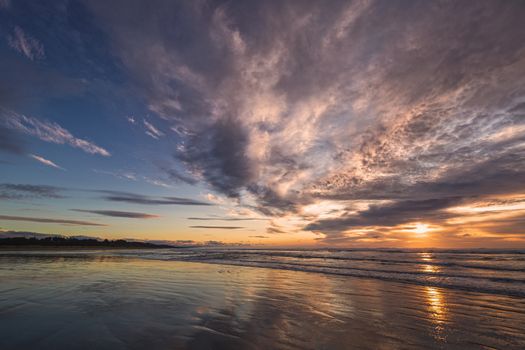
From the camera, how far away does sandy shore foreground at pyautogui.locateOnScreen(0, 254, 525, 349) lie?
5.52 m

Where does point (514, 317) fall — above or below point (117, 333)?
above

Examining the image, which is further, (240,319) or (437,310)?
(437,310)

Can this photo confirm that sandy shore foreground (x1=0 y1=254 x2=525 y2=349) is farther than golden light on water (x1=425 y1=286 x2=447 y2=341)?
No

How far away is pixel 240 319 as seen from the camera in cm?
739

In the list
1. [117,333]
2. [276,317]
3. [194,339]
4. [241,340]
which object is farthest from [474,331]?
[117,333]

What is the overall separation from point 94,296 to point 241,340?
22.1ft

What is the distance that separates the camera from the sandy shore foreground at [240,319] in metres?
5.52

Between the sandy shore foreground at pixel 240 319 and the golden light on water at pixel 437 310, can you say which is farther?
the golden light on water at pixel 437 310

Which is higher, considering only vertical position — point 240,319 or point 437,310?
point 437,310

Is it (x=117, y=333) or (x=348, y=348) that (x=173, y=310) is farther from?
(x=348, y=348)

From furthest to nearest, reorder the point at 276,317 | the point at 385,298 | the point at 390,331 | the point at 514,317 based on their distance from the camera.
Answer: the point at 385,298 → the point at 514,317 → the point at 276,317 → the point at 390,331

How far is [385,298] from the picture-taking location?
446 inches

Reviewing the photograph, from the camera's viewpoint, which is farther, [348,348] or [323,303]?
[323,303]

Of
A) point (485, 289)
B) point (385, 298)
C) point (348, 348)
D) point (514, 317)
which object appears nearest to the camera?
point (348, 348)
